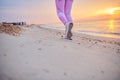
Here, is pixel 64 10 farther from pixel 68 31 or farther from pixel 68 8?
pixel 68 31

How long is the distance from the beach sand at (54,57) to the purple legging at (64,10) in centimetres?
11

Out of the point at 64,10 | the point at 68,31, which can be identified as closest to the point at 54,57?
the point at 68,31

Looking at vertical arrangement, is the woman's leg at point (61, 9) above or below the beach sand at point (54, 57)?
above

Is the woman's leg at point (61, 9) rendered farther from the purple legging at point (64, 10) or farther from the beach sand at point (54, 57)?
the beach sand at point (54, 57)

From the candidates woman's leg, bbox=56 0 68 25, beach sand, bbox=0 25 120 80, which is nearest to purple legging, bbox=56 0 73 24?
woman's leg, bbox=56 0 68 25

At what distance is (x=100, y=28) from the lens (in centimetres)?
158

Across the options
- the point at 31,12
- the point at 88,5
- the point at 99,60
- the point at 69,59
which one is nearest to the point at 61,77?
the point at 69,59

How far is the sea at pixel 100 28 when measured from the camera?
1486 millimetres

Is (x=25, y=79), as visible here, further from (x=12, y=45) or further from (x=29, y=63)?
(x=12, y=45)

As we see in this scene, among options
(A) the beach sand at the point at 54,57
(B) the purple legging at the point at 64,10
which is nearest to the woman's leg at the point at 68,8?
(B) the purple legging at the point at 64,10

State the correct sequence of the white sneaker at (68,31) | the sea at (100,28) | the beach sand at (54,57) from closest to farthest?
the beach sand at (54,57) → the white sneaker at (68,31) → the sea at (100,28)

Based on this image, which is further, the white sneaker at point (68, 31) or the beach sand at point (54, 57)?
the white sneaker at point (68, 31)

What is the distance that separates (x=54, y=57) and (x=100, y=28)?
56 centimetres

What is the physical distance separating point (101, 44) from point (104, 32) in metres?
0.24
